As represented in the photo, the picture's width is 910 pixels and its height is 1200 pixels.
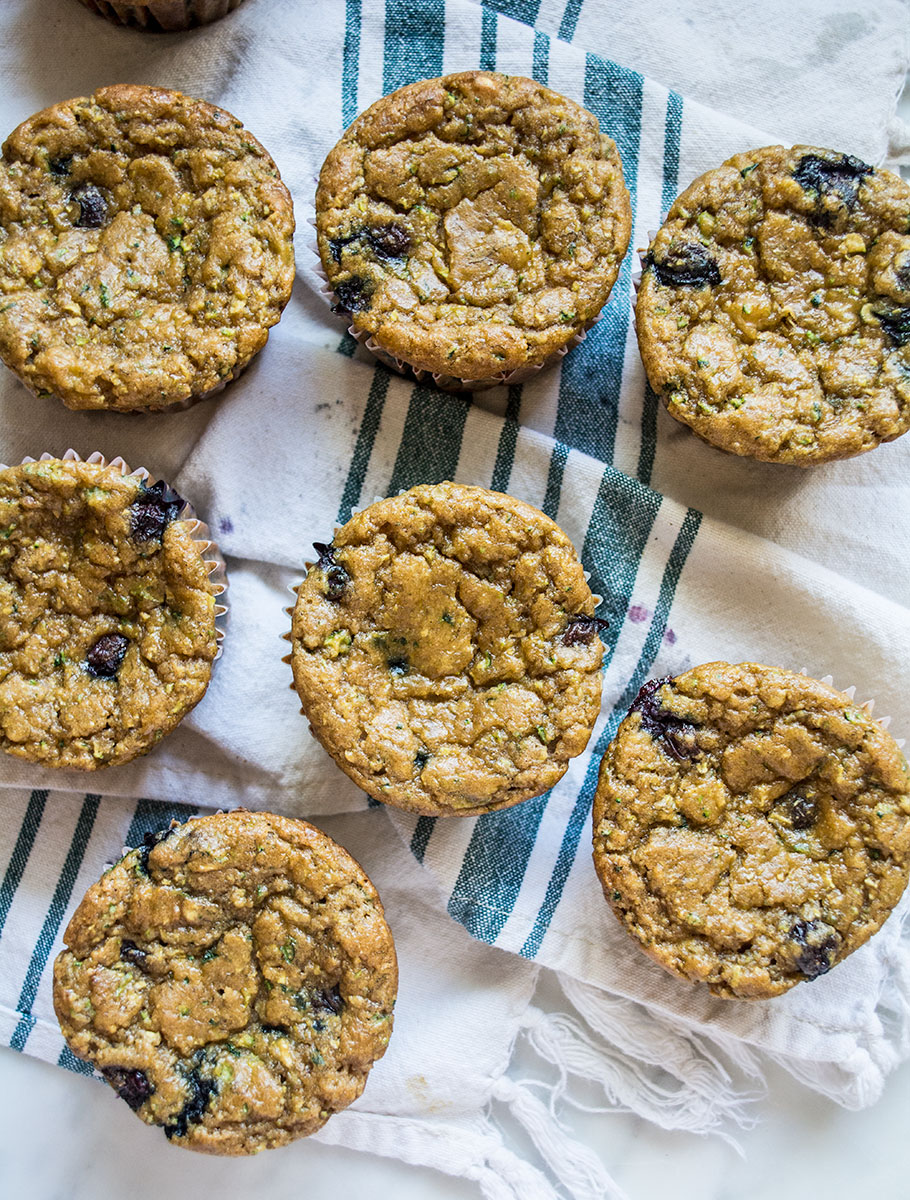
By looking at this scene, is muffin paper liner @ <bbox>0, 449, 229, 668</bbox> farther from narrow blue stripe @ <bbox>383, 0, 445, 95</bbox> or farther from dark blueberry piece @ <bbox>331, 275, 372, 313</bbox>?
narrow blue stripe @ <bbox>383, 0, 445, 95</bbox>

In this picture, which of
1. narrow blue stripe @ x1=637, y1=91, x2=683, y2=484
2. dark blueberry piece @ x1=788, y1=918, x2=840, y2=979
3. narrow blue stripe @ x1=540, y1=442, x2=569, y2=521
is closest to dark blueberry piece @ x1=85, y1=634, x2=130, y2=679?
narrow blue stripe @ x1=540, y1=442, x2=569, y2=521

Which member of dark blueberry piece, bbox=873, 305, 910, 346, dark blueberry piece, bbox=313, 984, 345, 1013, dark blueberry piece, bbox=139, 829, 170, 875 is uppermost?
dark blueberry piece, bbox=873, 305, 910, 346

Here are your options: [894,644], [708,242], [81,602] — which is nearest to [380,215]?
[708,242]

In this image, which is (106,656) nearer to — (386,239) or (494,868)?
(494,868)

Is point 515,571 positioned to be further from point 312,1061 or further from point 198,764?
point 312,1061

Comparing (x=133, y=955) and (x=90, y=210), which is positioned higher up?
(x=90, y=210)

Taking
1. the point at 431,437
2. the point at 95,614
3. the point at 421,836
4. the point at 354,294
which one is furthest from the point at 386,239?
the point at 421,836
